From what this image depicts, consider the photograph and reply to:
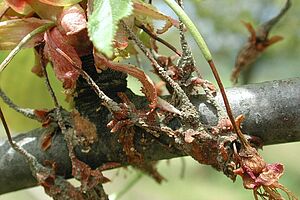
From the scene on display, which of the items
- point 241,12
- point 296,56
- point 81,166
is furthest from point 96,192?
point 296,56

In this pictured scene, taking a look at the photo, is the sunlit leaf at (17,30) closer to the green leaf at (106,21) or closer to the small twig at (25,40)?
the small twig at (25,40)

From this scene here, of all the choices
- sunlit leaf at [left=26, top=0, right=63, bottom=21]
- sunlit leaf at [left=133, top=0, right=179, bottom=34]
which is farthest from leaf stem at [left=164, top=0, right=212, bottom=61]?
sunlit leaf at [left=26, top=0, right=63, bottom=21]

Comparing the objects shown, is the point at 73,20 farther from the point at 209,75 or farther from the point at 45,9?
the point at 209,75

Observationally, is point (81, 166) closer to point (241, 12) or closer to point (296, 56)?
point (241, 12)

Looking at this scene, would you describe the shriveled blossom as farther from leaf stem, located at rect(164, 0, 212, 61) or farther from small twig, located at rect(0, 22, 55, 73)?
small twig, located at rect(0, 22, 55, 73)

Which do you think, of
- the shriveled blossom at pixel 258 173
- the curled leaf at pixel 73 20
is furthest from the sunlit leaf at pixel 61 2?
the shriveled blossom at pixel 258 173

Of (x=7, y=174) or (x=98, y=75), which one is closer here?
(x=98, y=75)
